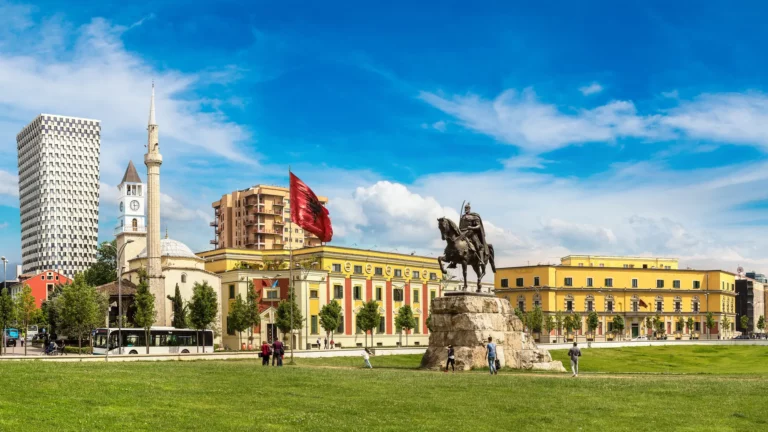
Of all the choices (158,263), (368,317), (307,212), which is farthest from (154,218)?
(307,212)

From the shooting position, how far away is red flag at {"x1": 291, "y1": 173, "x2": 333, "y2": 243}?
2051 inches

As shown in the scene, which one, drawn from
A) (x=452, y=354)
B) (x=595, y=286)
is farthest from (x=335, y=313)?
(x=595, y=286)

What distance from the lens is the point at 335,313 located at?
300ft

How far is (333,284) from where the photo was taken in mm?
100812

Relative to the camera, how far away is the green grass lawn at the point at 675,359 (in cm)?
6612

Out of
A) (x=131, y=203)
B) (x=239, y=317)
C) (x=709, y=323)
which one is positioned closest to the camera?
(x=239, y=317)

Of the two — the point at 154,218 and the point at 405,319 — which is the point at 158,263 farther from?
the point at 405,319

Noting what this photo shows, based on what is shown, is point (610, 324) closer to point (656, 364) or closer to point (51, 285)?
point (656, 364)

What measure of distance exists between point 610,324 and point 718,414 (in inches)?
4796

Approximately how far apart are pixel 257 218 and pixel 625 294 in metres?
76.2

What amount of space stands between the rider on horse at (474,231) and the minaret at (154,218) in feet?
176

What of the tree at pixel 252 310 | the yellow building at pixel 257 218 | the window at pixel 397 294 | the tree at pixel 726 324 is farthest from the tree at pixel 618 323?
the tree at pixel 252 310

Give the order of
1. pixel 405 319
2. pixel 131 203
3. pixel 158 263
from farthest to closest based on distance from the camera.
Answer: pixel 131 203
pixel 405 319
pixel 158 263

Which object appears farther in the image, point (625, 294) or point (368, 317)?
point (625, 294)
